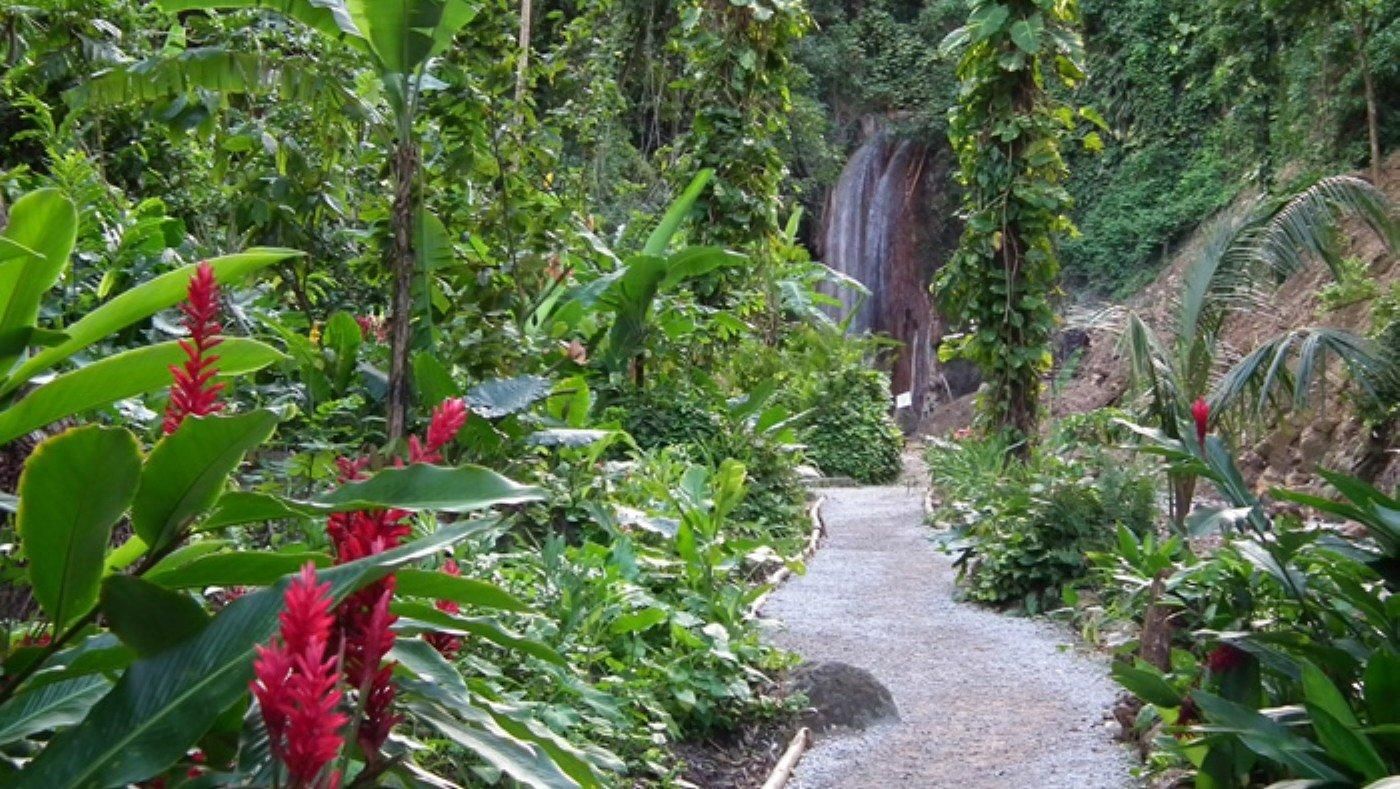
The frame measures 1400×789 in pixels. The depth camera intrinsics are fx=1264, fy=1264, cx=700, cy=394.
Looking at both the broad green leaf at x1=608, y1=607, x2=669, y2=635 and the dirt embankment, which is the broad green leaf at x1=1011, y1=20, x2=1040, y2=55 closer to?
the dirt embankment

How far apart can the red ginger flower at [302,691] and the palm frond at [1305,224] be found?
6877mm

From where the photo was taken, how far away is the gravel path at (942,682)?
14.1 ft

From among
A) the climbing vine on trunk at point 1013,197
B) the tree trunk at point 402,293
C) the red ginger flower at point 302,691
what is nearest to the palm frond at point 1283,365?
the climbing vine on trunk at point 1013,197

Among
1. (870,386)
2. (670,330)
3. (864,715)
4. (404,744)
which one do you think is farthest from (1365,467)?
(404,744)

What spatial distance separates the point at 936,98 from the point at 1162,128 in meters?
5.70

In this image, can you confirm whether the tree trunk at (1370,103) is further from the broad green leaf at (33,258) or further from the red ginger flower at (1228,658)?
the broad green leaf at (33,258)

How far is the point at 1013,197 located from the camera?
968cm

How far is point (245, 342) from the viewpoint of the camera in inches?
77.4

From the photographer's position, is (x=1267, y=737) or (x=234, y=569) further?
(x=1267, y=737)

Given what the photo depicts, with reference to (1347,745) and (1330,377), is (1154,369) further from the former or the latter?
(1330,377)

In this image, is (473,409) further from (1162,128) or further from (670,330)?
(1162,128)

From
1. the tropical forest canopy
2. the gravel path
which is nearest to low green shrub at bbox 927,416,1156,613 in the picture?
the tropical forest canopy

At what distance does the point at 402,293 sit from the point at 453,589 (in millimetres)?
Answer: 2964

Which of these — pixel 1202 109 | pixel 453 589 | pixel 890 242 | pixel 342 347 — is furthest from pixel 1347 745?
pixel 890 242
